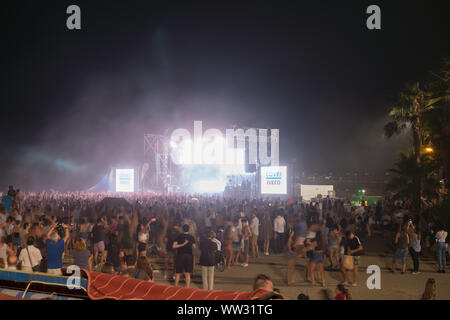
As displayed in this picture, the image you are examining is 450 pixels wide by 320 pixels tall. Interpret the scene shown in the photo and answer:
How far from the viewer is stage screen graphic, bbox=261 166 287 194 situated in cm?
2897

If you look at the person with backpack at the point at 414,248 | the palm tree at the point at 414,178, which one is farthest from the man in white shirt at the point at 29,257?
the palm tree at the point at 414,178

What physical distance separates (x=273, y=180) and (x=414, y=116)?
1317 centimetres

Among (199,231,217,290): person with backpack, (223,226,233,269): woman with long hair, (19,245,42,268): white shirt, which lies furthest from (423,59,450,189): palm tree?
(19,245,42,268): white shirt

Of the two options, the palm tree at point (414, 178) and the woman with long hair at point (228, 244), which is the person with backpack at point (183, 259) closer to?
the woman with long hair at point (228, 244)

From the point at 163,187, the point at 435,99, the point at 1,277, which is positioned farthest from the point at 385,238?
the point at 163,187

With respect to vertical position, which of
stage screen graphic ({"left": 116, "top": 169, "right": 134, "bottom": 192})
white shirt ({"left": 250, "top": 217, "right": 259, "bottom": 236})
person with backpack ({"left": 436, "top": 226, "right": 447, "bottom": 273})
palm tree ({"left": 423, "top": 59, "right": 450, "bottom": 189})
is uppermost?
palm tree ({"left": 423, "top": 59, "right": 450, "bottom": 189})

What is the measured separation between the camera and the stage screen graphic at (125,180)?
38594 millimetres

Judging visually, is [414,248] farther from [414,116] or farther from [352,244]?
[414,116]

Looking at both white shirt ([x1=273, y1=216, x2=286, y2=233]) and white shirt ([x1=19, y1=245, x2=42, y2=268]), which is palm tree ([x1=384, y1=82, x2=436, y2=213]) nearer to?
white shirt ([x1=273, y1=216, x2=286, y2=233])

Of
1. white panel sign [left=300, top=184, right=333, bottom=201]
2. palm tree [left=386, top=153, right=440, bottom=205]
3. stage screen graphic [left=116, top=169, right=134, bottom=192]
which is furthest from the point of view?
white panel sign [left=300, top=184, right=333, bottom=201]

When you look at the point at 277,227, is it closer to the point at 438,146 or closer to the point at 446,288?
the point at 446,288

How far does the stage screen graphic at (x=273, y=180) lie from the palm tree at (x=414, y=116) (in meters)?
10.2

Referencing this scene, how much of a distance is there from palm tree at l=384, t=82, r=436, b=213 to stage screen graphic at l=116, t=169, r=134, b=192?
2683 cm

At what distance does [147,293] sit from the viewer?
3760mm
